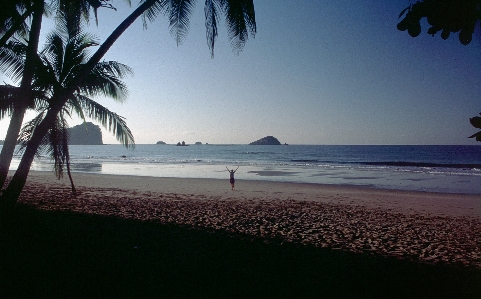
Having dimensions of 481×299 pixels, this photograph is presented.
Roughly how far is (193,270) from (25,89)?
5.22 meters

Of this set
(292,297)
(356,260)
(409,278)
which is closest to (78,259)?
(292,297)

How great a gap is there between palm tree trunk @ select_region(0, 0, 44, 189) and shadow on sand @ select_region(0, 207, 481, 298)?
1615 mm

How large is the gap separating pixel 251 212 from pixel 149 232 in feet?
11.1

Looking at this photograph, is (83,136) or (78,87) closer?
(78,87)

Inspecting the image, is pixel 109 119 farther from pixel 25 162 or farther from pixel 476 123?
pixel 476 123

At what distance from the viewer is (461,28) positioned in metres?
2.12

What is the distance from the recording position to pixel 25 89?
5.91 m

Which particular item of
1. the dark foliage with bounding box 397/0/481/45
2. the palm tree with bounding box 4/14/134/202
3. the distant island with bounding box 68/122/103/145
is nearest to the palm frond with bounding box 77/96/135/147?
the palm tree with bounding box 4/14/134/202

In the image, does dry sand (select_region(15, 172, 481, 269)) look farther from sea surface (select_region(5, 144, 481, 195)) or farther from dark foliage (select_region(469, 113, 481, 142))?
dark foliage (select_region(469, 113, 481, 142))

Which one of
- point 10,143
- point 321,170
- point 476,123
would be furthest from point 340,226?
point 321,170

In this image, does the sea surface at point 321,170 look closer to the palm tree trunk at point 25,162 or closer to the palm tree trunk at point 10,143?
the palm tree trunk at point 10,143

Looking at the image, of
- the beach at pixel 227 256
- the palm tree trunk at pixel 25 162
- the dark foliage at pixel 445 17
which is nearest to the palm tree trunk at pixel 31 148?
the palm tree trunk at pixel 25 162

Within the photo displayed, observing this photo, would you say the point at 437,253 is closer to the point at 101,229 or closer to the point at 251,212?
the point at 251,212

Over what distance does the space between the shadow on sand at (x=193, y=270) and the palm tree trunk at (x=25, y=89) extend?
5.30ft
